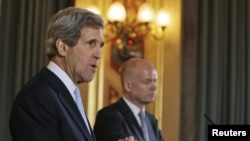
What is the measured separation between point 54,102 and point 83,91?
395cm

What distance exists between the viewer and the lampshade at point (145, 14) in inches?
218

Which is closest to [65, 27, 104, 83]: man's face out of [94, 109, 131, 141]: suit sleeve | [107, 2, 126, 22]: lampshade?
[94, 109, 131, 141]: suit sleeve

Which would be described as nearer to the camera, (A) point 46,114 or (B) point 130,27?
(A) point 46,114

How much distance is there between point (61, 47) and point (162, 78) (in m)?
3.97

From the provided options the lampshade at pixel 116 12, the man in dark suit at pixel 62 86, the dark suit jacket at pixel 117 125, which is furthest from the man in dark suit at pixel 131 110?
the lampshade at pixel 116 12

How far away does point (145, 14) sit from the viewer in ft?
18.2

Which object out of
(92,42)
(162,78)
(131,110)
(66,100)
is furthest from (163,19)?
(66,100)

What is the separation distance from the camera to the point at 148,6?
18.7ft

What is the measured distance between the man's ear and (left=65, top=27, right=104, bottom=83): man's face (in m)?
0.02

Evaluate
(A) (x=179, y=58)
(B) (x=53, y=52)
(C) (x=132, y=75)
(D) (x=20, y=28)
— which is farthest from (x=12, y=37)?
(B) (x=53, y=52)

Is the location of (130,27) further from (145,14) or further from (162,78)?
(162,78)

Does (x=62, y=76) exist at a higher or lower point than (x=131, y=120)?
higher

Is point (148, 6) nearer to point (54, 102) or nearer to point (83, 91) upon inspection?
point (83, 91)

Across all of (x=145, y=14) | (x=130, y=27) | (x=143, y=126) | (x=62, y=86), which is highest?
(x=145, y=14)
